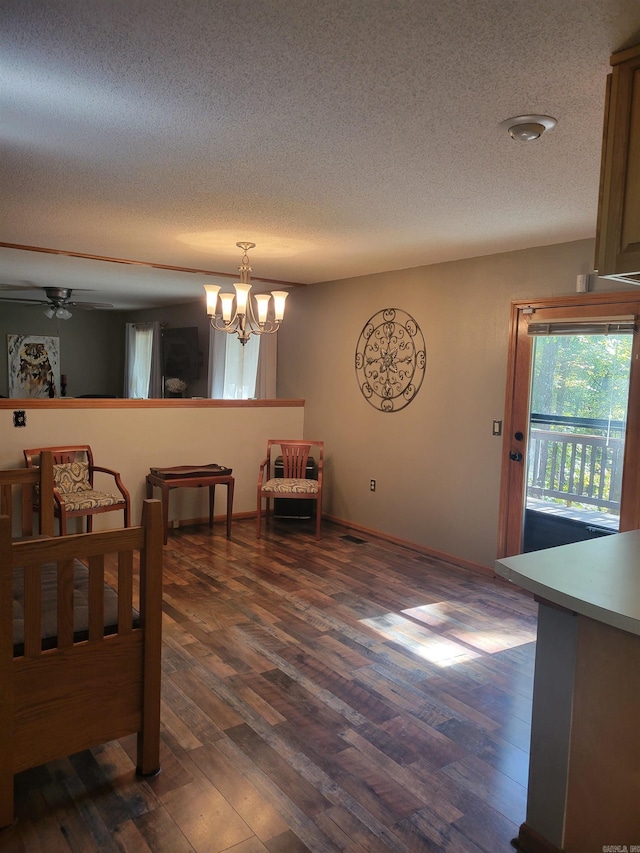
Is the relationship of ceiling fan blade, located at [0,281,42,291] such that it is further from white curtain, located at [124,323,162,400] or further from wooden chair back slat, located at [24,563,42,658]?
wooden chair back slat, located at [24,563,42,658]

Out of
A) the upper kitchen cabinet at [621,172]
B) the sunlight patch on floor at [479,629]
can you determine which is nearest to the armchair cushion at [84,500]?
the sunlight patch on floor at [479,629]

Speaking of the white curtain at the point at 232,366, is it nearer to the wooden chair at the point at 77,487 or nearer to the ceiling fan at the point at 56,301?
the ceiling fan at the point at 56,301

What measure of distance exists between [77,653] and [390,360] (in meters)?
3.71

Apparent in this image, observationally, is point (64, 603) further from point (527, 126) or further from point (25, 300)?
point (25, 300)

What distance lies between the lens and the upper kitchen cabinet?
162 centimetres

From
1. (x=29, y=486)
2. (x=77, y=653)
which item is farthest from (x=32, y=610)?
(x=29, y=486)

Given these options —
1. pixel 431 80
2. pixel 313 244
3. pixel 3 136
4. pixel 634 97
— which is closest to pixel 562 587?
pixel 634 97

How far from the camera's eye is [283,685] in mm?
2725

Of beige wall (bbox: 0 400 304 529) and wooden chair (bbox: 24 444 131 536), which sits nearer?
wooden chair (bbox: 24 444 131 536)

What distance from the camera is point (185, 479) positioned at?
4980mm

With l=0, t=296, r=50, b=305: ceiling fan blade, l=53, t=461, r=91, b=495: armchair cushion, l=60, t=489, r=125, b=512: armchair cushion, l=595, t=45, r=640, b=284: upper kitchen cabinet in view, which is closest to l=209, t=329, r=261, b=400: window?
l=0, t=296, r=50, b=305: ceiling fan blade

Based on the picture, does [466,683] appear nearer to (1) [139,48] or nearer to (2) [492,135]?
(2) [492,135]

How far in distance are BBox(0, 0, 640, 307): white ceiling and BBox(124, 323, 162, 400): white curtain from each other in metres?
4.43

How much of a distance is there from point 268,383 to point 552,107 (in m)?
4.79
